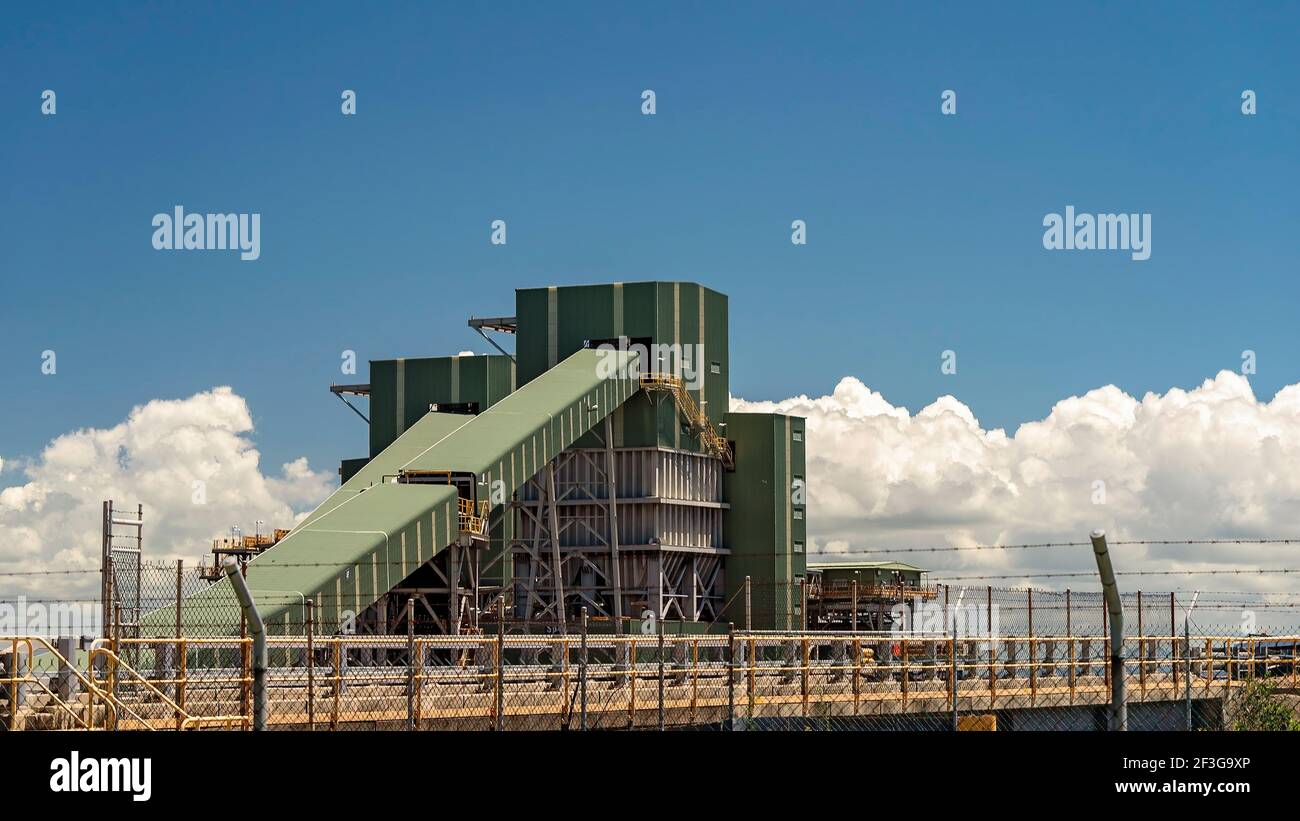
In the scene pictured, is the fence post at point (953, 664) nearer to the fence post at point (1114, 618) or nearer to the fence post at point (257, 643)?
the fence post at point (1114, 618)

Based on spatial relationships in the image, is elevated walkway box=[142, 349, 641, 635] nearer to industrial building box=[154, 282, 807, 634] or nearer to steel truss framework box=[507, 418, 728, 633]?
industrial building box=[154, 282, 807, 634]

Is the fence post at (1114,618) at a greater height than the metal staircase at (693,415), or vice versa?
the metal staircase at (693,415)

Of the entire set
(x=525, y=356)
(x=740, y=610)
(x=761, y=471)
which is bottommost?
(x=740, y=610)

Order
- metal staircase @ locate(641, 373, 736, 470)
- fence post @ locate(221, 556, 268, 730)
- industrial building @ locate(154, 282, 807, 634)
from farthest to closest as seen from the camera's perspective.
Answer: metal staircase @ locate(641, 373, 736, 470) < industrial building @ locate(154, 282, 807, 634) < fence post @ locate(221, 556, 268, 730)

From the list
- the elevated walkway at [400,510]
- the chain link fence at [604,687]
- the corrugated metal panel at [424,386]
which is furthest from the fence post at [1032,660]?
the corrugated metal panel at [424,386]

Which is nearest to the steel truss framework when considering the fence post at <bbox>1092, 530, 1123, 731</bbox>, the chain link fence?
the chain link fence

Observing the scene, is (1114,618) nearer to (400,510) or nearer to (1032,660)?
(1032,660)

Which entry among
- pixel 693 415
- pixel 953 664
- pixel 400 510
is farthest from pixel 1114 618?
pixel 693 415
